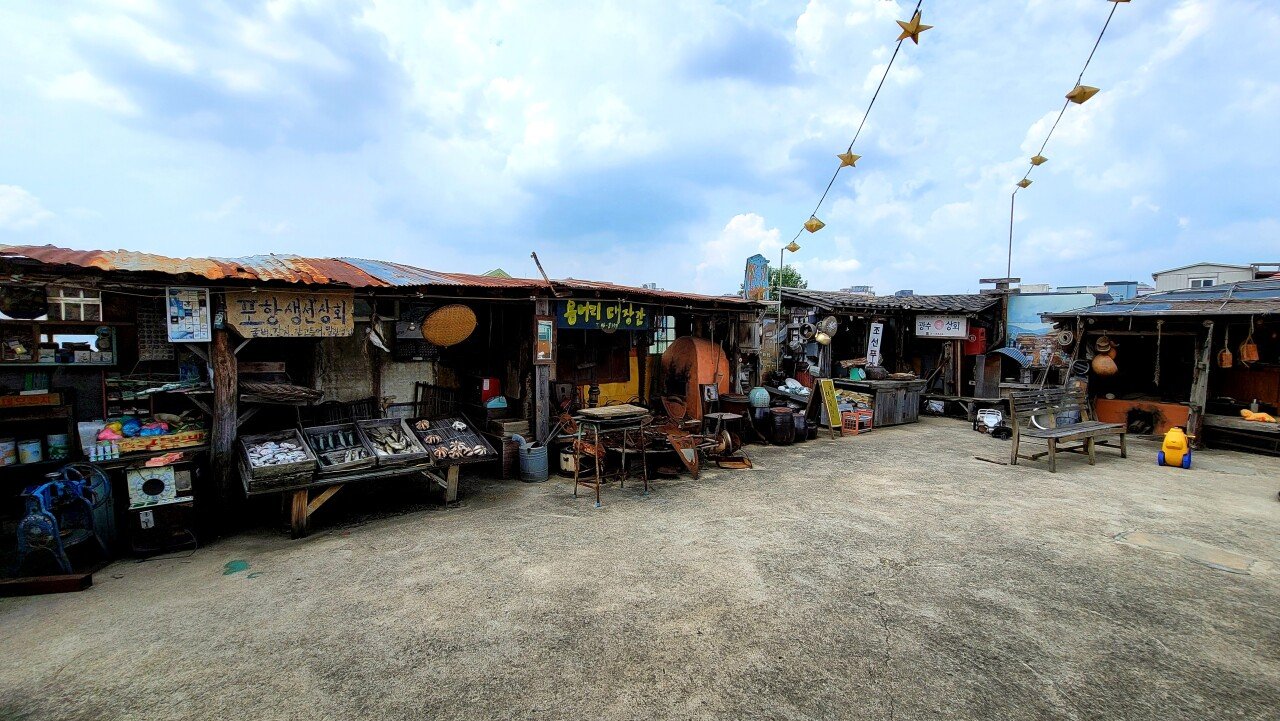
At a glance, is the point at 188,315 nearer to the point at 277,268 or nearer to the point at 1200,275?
the point at 277,268

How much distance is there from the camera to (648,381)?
42.7 feet

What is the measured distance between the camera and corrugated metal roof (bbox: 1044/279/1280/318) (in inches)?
423

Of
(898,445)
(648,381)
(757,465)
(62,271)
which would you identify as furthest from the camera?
(648,381)

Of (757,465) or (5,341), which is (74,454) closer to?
(5,341)

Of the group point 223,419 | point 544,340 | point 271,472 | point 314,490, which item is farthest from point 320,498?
point 544,340

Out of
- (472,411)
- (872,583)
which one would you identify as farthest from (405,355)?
(872,583)

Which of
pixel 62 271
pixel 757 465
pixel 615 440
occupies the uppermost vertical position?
pixel 62 271

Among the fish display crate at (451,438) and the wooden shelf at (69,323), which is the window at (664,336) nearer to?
the fish display crate at (451,438)

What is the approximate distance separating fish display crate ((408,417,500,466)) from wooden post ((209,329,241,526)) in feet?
7.32

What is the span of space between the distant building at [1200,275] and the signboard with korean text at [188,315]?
33392mm

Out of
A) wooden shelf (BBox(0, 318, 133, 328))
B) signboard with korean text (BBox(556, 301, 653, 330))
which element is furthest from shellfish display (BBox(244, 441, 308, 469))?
signboard with korean text (BBox(556, 301, 653, 330))

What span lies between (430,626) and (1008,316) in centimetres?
2024

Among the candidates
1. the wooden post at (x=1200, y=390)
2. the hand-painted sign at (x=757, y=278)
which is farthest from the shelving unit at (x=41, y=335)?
the wooden post at (x=1200, y=390)

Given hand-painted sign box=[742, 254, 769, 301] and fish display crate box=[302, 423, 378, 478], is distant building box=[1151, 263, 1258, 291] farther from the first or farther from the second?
fish display crate box=[302, 423, 378, 478]
